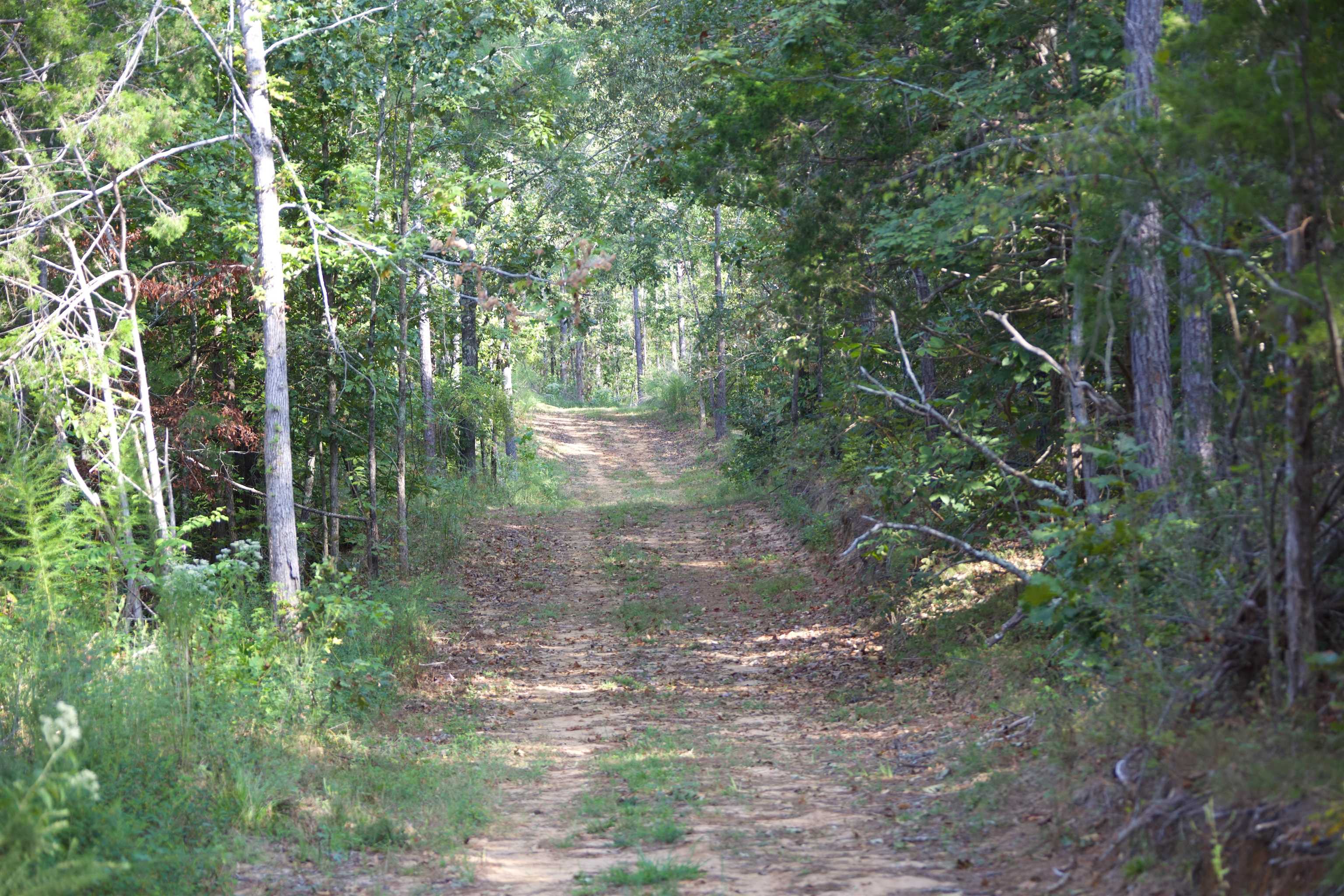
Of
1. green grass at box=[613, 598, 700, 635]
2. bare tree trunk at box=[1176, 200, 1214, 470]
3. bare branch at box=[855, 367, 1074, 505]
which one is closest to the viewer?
bare tree trunk at box=[1176, 200, 1214, 470]

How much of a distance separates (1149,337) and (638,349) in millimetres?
49499

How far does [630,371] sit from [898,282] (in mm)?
50763

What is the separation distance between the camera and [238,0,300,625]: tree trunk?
10.1m

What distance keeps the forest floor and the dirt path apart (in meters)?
0.02

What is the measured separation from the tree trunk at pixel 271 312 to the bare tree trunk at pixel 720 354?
13.4m

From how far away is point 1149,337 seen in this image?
7781mm

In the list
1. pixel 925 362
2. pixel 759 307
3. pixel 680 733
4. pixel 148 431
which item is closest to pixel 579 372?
pixel 759 307

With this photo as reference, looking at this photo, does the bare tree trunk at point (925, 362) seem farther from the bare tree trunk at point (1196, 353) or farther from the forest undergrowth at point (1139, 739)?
the bare tree trunk at point (1196, 353)

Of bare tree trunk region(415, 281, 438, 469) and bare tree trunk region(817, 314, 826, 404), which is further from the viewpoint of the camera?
bare tree trunk region(817, 314, 826, 404)

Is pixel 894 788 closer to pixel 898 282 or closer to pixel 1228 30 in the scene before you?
pixel 1228 30

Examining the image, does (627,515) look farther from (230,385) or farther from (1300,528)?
(1300,528)

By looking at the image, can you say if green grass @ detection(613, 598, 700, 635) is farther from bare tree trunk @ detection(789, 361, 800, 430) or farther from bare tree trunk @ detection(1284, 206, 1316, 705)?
bare tree trunk @ detection(1284, 206, 1316, 705)

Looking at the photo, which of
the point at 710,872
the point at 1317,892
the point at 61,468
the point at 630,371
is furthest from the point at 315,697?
the point at 630,371

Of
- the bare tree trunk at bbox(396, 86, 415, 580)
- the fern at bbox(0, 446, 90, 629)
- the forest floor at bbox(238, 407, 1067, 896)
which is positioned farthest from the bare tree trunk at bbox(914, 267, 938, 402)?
the fern at bbox(0, 446, 90, 629)
